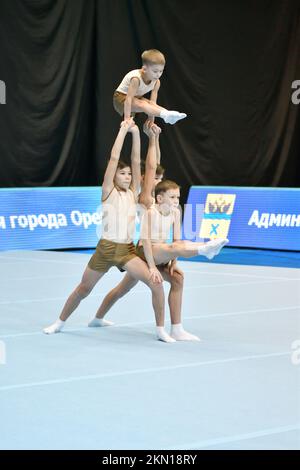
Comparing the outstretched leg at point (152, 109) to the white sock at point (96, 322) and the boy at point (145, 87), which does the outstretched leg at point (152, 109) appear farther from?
the white sock at point (96, 322)

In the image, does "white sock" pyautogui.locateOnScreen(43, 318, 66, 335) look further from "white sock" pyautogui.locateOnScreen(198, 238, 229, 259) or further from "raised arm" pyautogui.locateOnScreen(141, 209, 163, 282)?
"white sock" pyautogui.locateOnScreen(198, 238, 229, 259)

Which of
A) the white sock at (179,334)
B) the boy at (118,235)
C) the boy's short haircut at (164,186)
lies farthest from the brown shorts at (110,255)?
the white sock at (179,334)

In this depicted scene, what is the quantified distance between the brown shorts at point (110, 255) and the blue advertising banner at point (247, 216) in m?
5.55

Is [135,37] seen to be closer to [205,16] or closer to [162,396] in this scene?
[205,16]

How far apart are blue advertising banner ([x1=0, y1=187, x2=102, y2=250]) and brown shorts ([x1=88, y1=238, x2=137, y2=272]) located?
490 cm

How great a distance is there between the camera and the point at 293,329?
642 cm

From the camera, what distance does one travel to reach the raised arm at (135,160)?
624 cm

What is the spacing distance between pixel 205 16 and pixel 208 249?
9032mm

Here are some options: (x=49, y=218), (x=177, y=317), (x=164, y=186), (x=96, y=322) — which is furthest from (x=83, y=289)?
(x=49, y=218)

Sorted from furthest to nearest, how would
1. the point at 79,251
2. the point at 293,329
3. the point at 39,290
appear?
the point at 79,251 → the point at 39,290 → the point at 293,329

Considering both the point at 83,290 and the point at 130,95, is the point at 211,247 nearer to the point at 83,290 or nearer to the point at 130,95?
the point at 83,290

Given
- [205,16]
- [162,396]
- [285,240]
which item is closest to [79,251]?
[285,240]

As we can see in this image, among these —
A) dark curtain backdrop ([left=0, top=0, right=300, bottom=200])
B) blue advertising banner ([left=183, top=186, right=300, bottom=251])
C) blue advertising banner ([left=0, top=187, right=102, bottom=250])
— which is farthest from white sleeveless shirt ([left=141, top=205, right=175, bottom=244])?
dark curtain backdrop ([left=0, top=0, right=300, bottom=200])

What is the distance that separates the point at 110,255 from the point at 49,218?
5267 mm
